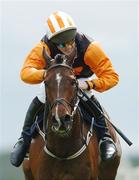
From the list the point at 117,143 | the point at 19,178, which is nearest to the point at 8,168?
the point at 19,178

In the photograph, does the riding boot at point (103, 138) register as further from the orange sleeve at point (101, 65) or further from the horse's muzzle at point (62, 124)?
the horse's muzzle at point (62, 124)

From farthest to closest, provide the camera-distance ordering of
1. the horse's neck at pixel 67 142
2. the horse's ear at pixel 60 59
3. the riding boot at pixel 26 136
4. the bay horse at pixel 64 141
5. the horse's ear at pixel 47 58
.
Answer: the riding boot at pixel 26 136, the horse's neck at pixel 67 142, the horse's ear at pixel 47 58, the horse's ear at pixel 60 59, the bay horse at pixel 64 141

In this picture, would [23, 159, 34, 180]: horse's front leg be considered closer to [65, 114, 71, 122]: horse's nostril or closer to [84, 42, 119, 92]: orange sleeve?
[84, 42, 119, 92]: orange sleeve

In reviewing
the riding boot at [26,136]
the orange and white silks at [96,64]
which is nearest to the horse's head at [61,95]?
the orange and white silks at [96,64]

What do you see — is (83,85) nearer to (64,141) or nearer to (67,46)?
(67,46)

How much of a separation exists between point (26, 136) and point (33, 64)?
4.05 ft

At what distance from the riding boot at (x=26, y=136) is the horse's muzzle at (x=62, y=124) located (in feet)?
6.08

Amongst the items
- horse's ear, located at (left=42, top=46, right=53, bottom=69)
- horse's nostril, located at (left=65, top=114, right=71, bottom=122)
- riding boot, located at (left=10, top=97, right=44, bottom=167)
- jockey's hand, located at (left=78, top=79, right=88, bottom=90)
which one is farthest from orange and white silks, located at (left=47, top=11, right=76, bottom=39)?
horse's nostril, located at (left=65, top=114, right=71, bottom=122)

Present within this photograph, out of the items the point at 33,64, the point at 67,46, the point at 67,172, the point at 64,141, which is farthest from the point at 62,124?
the point at 33,64

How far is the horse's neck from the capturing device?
15852 mm

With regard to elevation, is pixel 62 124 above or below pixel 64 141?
above

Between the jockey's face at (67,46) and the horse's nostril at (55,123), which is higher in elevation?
the jockey's face at (67,46)

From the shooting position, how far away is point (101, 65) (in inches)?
655

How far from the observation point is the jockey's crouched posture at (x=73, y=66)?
53.1 feet
